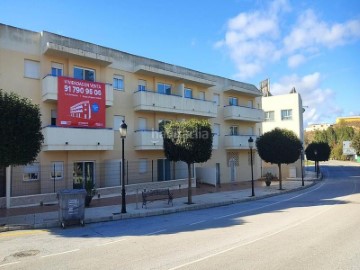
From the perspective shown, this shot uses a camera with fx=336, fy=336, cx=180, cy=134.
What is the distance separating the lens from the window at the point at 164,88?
2794 cm

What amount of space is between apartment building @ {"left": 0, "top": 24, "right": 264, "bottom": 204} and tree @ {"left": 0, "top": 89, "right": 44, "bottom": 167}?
244 inches

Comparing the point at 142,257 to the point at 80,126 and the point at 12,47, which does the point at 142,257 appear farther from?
the point at 12,47

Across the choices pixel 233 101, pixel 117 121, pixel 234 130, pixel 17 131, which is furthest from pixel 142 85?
pixel 17 131

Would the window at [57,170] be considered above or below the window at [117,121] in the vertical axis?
below

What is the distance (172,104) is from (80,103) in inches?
326

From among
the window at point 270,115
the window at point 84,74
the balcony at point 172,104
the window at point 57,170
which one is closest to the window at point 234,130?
the balcony at point 172,104

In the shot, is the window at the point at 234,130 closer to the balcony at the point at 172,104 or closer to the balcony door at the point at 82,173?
the balcony at the point at 172,104

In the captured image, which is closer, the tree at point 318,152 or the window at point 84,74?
the window at point 84,74

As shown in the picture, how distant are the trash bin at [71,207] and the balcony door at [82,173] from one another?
318 inches

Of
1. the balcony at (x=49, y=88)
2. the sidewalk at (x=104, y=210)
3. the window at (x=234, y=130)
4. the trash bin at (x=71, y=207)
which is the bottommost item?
the sidewalk at (x=104, y=210)

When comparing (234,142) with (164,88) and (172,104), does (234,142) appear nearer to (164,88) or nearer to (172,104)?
(172,104)

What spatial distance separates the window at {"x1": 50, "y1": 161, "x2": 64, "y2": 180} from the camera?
20547mm

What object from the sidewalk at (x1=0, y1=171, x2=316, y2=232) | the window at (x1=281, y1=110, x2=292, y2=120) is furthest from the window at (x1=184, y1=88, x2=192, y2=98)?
the window at (x1=281, y1=110, x2=292, y2=120)

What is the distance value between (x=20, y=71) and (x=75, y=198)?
34.5ft
